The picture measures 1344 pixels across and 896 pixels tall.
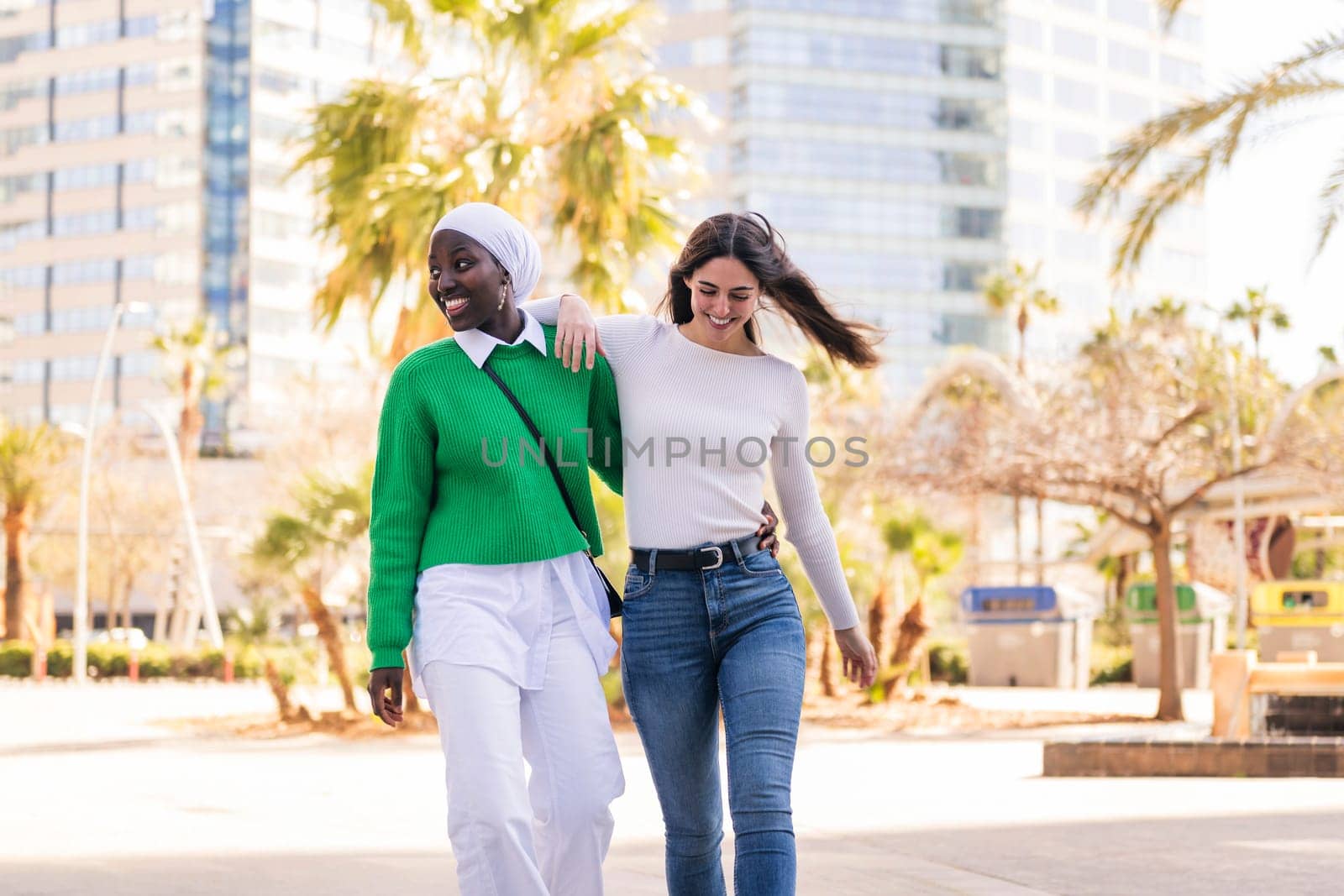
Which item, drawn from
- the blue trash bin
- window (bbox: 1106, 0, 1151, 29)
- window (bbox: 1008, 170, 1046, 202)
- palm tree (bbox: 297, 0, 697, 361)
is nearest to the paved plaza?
palm tree (bbox: 297, 0, 697, 361)

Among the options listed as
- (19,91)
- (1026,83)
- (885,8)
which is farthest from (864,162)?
(19,91)

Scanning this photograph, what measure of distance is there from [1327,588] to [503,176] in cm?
1560

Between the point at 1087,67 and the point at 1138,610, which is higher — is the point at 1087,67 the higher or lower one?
the higher one

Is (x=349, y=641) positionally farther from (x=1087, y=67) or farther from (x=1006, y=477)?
(x=1087, y=67)

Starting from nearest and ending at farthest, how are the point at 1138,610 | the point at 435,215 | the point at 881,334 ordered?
1. the point at 881,334
2. the point at 435,215
3. the point at 1138,610

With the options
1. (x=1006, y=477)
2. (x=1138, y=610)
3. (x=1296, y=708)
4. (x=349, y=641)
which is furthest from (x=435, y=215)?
(x=1138, y=610)

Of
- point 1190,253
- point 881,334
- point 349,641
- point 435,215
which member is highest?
point 1190,253

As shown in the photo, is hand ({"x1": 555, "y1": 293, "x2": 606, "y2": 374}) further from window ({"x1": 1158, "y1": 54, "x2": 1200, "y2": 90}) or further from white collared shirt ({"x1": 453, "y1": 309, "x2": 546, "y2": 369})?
window ({"x1": 1158, "y1": 54, "x2": 1200, "y2": 90})

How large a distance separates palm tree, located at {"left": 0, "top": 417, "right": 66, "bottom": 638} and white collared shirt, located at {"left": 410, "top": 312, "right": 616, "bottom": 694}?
119ft

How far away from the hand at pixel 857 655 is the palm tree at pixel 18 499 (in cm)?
3610

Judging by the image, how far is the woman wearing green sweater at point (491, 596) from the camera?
3531mm

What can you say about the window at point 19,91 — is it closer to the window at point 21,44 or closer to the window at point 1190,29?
the window at point 21,44

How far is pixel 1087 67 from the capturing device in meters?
107

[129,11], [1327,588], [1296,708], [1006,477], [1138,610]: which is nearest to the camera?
[1296,708]
